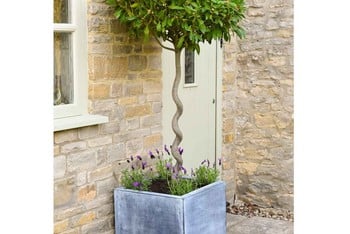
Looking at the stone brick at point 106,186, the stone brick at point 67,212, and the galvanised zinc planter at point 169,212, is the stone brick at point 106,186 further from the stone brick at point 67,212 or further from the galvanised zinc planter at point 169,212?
the stone brick at point 67,212

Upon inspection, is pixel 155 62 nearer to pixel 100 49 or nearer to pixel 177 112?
pixel 177 112

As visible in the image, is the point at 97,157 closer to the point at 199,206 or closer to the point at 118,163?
the point at 118,163

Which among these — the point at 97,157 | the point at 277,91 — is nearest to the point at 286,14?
the point at 277,91

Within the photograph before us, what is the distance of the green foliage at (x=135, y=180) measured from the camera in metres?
3.93

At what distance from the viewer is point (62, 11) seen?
12.0ft

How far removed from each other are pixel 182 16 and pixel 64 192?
131 centimetres

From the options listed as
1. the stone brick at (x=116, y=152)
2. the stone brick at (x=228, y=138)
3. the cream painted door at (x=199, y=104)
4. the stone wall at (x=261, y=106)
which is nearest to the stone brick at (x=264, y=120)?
the stone wall at (x=261, y=106)

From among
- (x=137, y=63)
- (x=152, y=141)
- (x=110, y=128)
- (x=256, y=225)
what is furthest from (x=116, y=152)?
(x=256, y=225)

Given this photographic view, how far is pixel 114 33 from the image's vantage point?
395 cm

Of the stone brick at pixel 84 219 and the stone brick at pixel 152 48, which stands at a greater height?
the stone brick at pixel 152 48

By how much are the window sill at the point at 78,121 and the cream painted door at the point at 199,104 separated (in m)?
1.25
